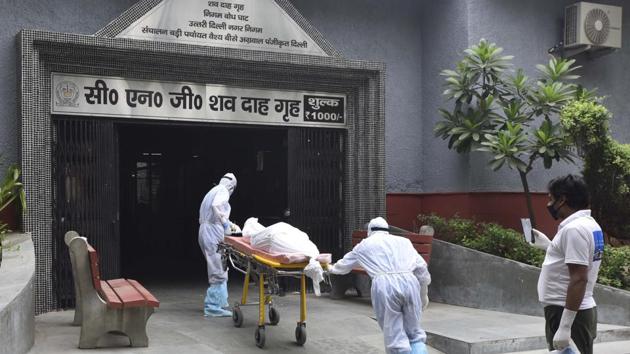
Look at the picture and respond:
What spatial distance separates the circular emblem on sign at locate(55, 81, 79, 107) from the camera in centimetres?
935

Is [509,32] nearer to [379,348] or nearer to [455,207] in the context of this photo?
[455,207]

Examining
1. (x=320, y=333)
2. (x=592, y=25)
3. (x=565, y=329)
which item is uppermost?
(x=592, y=25)

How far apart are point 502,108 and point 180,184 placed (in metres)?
11.0

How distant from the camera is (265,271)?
291 inches

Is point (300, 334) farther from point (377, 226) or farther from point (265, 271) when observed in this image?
point (377, 226)

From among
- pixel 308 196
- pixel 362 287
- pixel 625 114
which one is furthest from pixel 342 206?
pixel 625 114

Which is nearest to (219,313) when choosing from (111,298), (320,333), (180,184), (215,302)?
(215,302)

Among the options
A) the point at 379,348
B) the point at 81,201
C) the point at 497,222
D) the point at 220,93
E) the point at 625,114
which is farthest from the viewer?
the point at 625,114

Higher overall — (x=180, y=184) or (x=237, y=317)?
(x=180, y=184)

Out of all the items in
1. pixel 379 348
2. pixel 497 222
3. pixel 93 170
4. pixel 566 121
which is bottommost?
pixel 379 348

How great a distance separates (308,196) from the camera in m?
10.9

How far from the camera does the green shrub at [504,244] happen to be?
9203 mm

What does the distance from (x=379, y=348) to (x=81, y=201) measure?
4.60 metres

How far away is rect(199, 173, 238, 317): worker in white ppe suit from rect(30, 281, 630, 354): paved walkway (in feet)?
0.79
